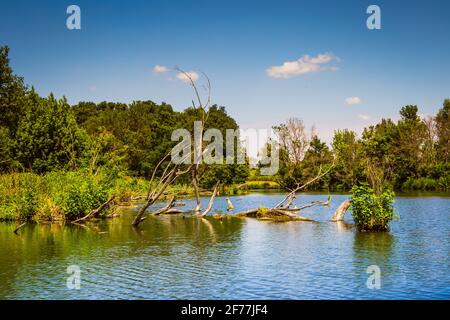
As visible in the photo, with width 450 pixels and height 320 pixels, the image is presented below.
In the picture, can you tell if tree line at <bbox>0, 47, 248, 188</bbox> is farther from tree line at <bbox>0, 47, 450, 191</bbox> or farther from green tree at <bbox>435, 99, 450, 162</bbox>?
green tree at <bbox>435, 99, 450, 162</bbox>

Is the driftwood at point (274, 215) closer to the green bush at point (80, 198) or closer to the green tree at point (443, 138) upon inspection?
the green bush at point (80, 198)

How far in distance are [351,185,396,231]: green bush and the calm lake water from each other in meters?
0.74

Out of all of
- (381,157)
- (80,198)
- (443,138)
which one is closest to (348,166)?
(381,157)

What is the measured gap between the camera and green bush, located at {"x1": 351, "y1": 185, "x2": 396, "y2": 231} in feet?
73.4

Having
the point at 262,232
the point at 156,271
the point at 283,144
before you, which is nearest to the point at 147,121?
the point at 283,144

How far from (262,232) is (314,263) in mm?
7771

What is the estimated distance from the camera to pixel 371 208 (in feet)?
74.9

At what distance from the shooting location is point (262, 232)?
947 inches

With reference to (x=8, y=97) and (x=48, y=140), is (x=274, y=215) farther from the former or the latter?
(x=8, y=97)

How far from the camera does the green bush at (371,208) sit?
22.4 m

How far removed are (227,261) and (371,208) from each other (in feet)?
27.8

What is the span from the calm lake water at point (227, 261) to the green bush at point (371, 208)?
0.74 m

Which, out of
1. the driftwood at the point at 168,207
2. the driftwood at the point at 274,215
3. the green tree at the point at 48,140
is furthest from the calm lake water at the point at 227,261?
the green tree at the point at 48,140
